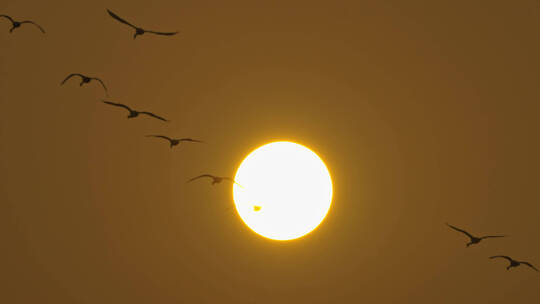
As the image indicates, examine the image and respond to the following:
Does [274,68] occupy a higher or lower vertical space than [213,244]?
higher

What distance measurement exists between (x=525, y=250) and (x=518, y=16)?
362 centimetres

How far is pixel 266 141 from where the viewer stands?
1454 cm

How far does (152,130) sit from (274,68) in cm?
195

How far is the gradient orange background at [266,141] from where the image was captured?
13875mm

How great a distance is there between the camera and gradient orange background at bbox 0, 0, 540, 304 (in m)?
13.9

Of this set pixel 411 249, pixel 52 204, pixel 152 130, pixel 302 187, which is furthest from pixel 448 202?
pixel 52 204

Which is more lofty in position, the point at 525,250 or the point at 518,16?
the point at 518,16

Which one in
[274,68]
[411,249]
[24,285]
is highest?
[274,68]

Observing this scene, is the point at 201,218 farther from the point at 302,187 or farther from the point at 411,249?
the point at 411,249

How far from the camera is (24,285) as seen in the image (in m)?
15.6

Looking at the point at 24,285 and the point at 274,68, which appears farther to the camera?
the point at 24,285

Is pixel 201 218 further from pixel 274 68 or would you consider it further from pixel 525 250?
pixel 525 250

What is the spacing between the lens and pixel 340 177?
48.5ft

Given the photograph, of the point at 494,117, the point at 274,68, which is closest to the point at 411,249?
the point at 494,117
